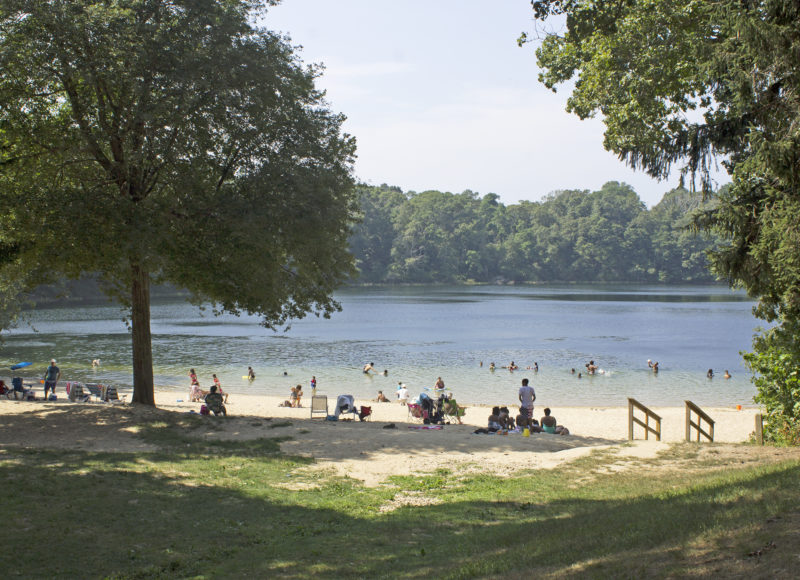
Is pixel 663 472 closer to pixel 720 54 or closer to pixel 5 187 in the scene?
pixel 720 54

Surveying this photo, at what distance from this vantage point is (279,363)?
46750 mm

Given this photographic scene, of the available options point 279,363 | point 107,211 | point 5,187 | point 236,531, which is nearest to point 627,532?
point 236,531

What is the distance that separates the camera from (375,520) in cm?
884

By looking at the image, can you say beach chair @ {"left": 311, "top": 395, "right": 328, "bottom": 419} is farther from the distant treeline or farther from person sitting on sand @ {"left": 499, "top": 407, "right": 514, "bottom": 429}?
the distant treeline

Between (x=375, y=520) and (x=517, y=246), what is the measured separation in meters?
179

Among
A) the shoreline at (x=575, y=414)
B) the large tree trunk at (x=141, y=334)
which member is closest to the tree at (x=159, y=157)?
the large tree trunk at (x=141, y=334)

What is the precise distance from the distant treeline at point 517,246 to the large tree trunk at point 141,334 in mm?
138411

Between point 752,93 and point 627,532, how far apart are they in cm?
736

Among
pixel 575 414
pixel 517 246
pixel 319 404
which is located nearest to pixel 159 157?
pixel 319 404

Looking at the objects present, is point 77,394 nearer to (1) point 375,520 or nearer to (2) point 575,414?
(1) point 375,520

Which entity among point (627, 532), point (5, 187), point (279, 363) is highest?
point (5, 187)

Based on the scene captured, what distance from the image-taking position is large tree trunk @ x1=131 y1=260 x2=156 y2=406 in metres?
17.6

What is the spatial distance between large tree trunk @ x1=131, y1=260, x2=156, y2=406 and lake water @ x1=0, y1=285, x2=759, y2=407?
4637 millimetres

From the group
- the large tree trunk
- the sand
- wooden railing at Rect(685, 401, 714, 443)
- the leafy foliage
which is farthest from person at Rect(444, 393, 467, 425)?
the leafy foliage
